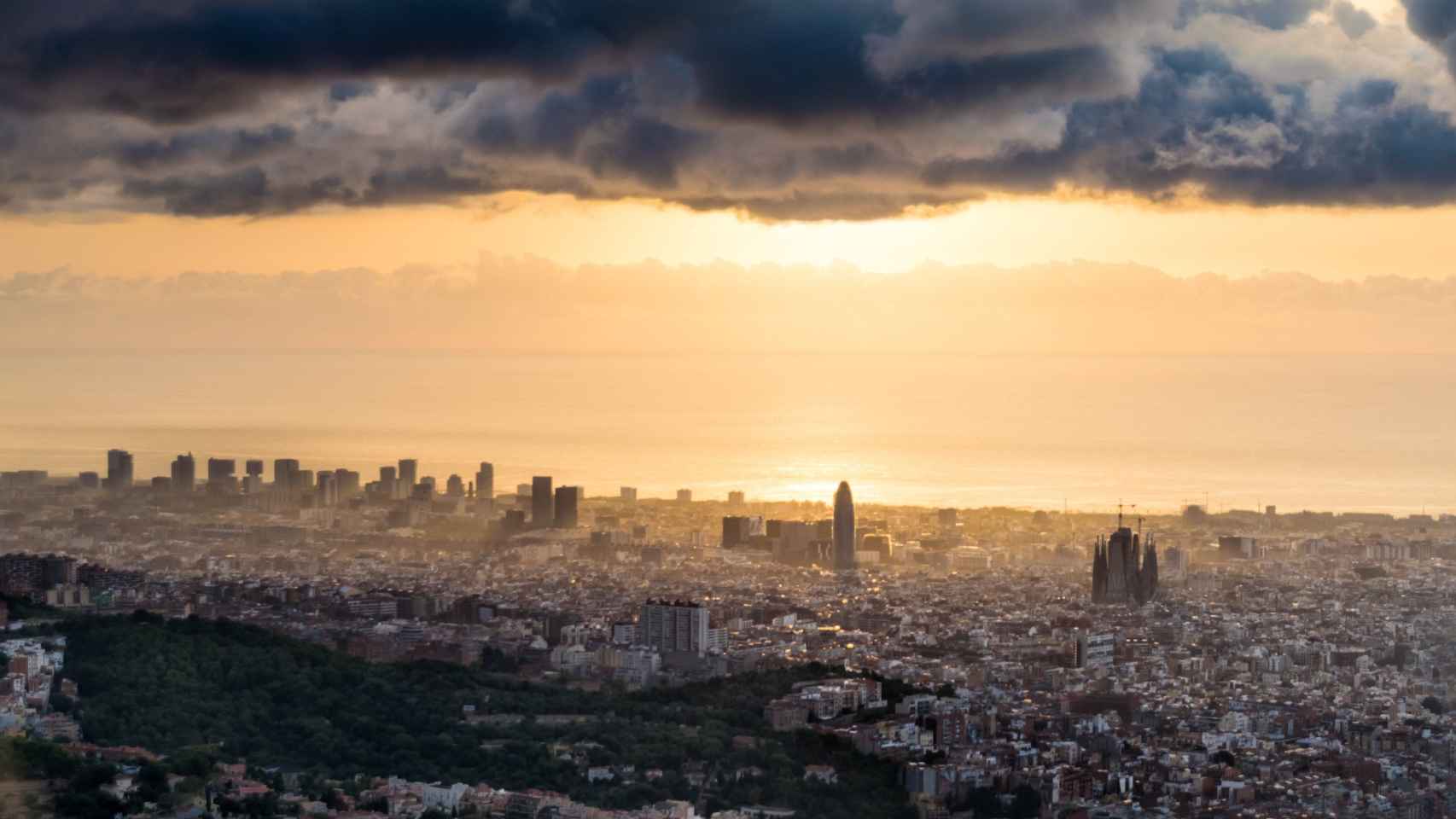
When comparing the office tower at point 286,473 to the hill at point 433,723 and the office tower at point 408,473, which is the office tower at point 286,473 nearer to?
the office tower at point 408,473

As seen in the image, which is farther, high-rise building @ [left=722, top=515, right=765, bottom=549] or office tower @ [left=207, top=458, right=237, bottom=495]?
office tower @ [left=207, top=458, right=237, bottom=495]

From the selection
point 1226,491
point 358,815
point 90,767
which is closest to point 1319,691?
point 358,815

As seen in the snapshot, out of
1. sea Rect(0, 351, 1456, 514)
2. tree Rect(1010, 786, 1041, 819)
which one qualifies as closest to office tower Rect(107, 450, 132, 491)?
sea Rect(0, 351, 1456, 514)

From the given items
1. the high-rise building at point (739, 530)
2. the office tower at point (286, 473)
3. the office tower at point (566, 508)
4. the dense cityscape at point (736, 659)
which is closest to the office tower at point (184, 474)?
the dense cityscape at point (736, 659)

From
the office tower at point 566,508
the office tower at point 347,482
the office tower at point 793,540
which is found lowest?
the office tower at point 793,540

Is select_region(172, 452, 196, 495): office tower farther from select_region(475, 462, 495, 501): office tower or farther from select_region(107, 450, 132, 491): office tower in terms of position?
select_region(475, 462, 495, 501): office tower

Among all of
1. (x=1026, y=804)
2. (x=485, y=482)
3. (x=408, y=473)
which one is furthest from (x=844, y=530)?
(x=1026, y=804)
